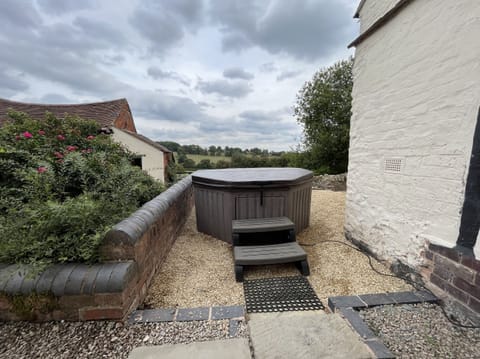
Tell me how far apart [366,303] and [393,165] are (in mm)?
1447

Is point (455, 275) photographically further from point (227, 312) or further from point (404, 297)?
point (227, 312)

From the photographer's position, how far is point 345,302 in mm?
1593

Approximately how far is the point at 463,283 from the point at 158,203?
2.92 metres

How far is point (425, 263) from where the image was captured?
1805 mm

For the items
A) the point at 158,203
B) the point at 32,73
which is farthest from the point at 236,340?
the point at 32,73

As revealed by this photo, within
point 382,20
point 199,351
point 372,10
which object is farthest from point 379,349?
point 372,10

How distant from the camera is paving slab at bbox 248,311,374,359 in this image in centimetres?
116

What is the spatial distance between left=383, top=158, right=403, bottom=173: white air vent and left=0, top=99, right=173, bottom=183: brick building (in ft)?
32.7

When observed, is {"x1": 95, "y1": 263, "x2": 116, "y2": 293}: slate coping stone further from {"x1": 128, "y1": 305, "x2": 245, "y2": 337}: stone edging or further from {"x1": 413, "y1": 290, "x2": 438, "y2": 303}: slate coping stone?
{"x1": 413, "y1": 290, "x2": 438, "y2": 303}: slate coping stone

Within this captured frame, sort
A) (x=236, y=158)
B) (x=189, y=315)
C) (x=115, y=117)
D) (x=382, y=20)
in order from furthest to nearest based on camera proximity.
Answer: (x=236, y=158) → (x=115, y=117) → (x=382, y=20) → (x=189, y=315)

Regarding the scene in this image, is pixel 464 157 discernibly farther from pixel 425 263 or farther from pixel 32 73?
pixel 32 73

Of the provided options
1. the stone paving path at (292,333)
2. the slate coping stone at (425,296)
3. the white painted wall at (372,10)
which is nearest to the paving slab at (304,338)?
the stone paving path at (292,333)

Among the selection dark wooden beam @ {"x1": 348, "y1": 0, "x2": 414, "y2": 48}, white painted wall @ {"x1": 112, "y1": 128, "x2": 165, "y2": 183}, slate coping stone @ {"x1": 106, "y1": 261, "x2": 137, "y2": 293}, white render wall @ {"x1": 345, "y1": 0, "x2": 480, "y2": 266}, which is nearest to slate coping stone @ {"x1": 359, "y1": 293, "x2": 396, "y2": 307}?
white render wall @ {"x1": 345, "y1": 0, "x2": 480, "y2": 266}

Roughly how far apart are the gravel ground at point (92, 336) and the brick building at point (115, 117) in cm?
941
